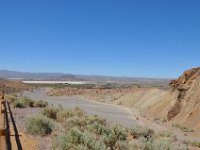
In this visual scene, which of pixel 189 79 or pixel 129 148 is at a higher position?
pixel 189 79

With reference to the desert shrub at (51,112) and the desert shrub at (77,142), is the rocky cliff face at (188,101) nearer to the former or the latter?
the desert shrub at (51,112)

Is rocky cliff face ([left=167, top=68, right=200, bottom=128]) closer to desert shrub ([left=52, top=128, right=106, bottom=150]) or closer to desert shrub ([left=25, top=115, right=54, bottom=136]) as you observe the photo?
desert shrub ([left=25, top=115, right=54, bottom=136])

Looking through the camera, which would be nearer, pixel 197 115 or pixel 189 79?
pixel 197 115

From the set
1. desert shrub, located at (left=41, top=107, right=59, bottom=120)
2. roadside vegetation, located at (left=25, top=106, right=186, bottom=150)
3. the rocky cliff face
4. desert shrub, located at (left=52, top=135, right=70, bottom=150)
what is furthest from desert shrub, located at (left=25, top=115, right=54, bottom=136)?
the rocky cliff face

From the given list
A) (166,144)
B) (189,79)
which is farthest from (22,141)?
(189,79)

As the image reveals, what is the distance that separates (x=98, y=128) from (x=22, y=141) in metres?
4.05

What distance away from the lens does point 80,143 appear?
13297 millimetres

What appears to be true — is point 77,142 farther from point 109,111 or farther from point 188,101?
point 109,111

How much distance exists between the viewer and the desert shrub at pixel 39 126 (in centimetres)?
1892

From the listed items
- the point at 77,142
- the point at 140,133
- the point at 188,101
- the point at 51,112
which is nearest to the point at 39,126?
the point at 140,133

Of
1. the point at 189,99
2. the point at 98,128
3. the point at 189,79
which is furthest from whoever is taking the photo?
the point at 189,79

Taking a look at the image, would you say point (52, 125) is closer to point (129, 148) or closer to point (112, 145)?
point (112, 145)

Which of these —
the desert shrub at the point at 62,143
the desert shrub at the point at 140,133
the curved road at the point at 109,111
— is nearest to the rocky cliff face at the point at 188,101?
the curved road at the point at 109,111

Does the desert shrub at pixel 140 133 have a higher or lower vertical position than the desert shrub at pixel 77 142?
lower
